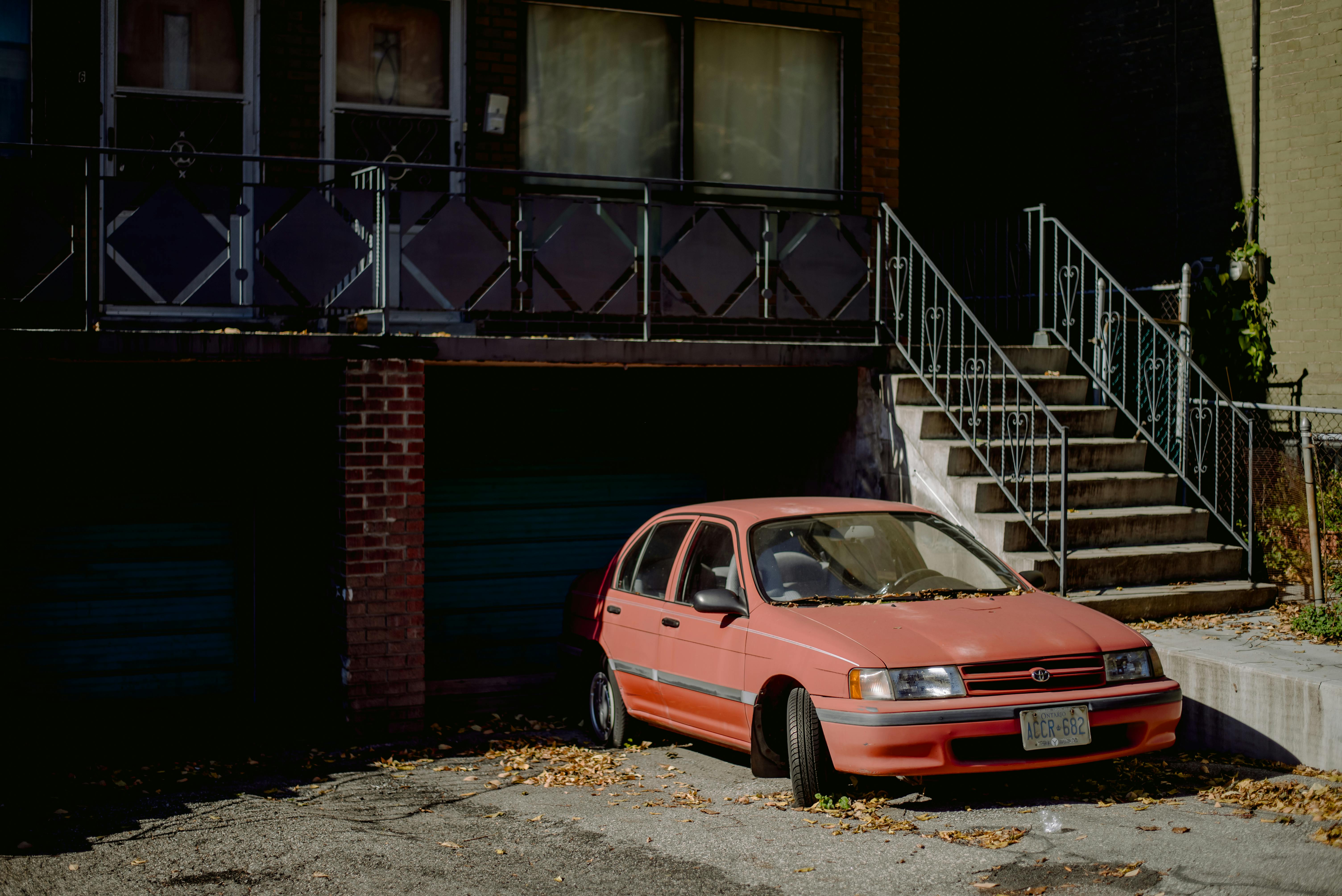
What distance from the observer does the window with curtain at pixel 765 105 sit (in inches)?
499

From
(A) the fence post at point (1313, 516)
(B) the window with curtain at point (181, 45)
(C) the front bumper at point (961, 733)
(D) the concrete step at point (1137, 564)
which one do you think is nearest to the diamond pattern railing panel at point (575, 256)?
(B) the window with curtain at point (181, 45)

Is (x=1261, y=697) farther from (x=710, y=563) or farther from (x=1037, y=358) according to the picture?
(x=1037, y=358)

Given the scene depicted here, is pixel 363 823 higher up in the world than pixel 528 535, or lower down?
lower down

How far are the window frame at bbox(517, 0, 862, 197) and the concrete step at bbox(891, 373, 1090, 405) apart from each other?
228cm

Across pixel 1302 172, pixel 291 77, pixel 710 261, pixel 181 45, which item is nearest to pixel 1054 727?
pixel 710 261

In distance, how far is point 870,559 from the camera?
766cm

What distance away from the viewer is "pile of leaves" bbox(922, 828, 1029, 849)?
5879 millimetres

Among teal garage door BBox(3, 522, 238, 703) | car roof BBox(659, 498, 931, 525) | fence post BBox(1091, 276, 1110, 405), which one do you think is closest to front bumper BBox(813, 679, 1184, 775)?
car roof BBox(659, 498, 931, 525)

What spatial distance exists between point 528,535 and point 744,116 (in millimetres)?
4491

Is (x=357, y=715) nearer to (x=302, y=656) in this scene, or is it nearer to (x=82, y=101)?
(x=302, y=656)

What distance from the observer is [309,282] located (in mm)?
9539

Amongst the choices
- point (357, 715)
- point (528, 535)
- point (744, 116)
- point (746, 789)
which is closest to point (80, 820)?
point (357, 715)

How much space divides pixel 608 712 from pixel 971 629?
2.78 metres

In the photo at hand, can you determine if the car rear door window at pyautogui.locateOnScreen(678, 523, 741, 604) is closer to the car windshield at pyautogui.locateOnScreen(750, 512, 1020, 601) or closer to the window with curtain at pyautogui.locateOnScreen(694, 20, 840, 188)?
the car windshield at pyautogui.locateOnScreen(750, 512, 1020, 601)
